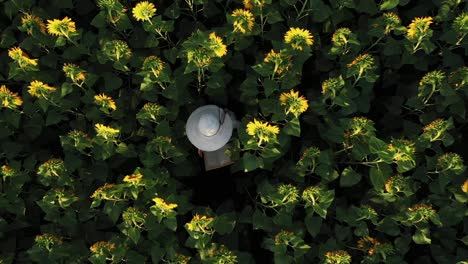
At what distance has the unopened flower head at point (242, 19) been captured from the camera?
214cm

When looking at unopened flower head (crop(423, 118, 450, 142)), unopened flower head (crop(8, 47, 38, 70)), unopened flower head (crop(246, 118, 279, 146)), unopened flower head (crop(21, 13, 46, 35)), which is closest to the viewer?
unopened flower head (crop(246, 118, 279, 146))

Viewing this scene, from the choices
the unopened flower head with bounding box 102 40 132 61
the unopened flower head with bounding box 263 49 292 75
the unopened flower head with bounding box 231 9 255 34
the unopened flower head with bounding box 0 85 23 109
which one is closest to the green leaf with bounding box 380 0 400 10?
the unopened flower head with bounding box 263 49 292 75

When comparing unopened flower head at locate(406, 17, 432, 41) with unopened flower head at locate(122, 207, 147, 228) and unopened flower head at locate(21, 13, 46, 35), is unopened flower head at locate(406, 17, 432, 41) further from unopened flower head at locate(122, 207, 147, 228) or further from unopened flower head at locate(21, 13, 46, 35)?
unopened flower head at locate(21, 13, 46, 35)

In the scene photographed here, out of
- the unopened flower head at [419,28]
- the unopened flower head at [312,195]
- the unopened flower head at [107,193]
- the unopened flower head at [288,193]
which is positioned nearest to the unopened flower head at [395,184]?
the unopened flower head at [312,195]

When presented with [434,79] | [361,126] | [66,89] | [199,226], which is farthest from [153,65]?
[434,79]

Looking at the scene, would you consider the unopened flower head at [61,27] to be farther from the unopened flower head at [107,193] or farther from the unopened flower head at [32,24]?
the unopened flower head at [107,193]

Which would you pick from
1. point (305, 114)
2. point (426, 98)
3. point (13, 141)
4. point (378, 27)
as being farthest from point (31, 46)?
point (426, 98)

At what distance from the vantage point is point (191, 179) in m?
2.75

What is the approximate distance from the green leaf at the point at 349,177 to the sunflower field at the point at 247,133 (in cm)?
6

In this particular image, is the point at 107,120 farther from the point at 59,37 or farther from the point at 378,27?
the point at 378,27

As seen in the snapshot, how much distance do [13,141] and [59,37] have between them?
71 cm

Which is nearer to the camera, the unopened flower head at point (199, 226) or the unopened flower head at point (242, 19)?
the unopened flower head at point (199, 226)

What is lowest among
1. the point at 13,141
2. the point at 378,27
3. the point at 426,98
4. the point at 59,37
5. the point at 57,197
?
the point at 57,197

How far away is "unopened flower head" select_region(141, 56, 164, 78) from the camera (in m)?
2.15
